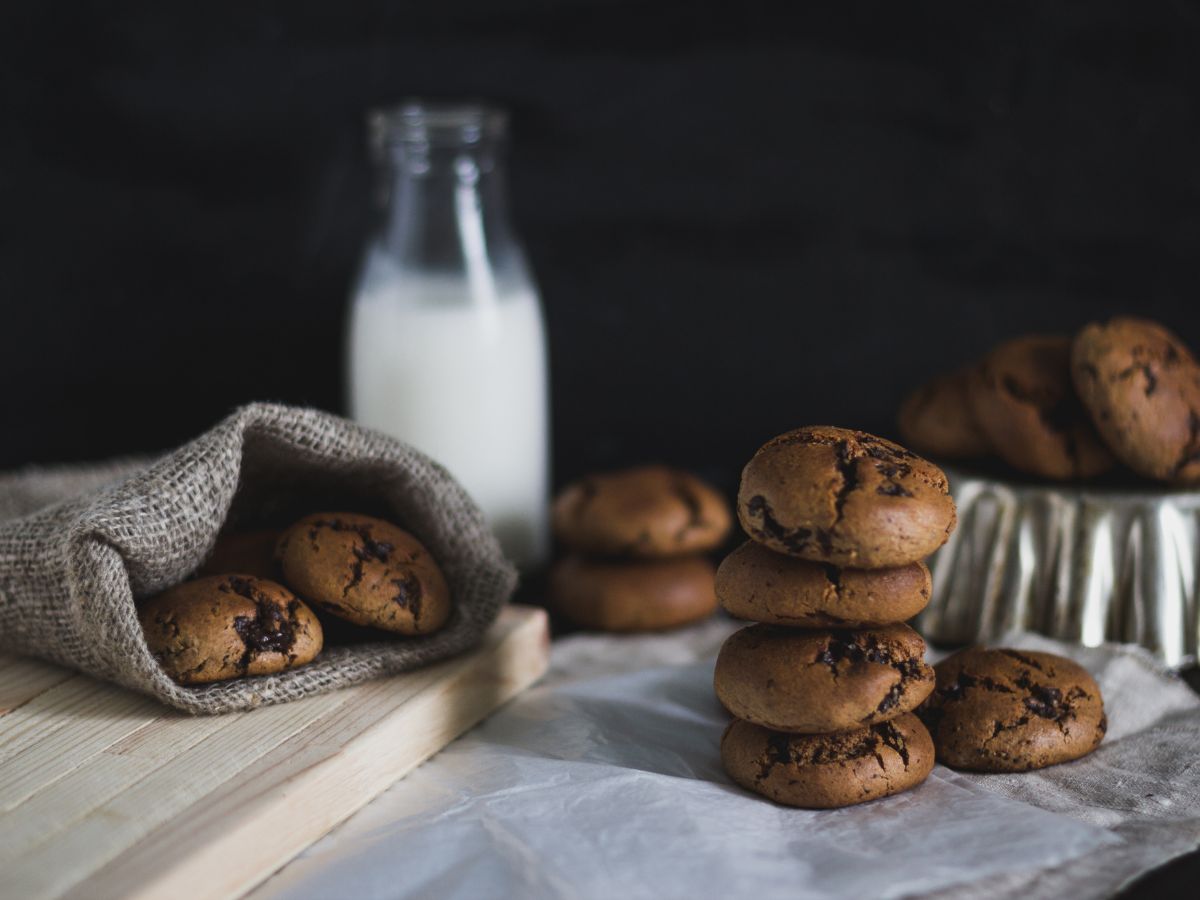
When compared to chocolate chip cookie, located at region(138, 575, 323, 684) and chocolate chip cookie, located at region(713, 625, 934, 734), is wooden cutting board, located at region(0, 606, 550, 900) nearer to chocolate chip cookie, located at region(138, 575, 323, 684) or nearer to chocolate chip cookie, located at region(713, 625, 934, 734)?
chocolate chip cookie, located at region(138, 575, 323, 684)

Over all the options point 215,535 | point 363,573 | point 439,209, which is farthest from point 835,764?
→ point 439,209

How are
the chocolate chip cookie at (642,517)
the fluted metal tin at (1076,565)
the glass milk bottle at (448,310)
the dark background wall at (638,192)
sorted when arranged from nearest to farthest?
the fluted metal tin at (1076,565), the chocolate chip cookie at (642,517), the glass milk bottle at (448,310), the dark background wall at (638,192)

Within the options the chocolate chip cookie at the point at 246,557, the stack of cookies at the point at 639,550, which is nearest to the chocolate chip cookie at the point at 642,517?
the stack of cookies at the point at 639,550

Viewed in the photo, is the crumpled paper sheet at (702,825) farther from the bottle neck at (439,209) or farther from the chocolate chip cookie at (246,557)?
the bottle neck at (439,209)

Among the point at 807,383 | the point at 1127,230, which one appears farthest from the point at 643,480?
the point at 1127,230

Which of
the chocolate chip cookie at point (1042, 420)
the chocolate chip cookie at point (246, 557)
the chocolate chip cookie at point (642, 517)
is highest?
the chocolate chip cookie at point (1042, 420)

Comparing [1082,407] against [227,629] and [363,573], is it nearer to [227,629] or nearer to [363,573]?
[363,573]

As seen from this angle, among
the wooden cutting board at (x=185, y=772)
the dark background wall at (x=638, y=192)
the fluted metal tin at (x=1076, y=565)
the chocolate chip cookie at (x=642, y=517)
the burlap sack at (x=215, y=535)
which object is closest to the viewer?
the wooden cutting board at (x=185, y=772)
